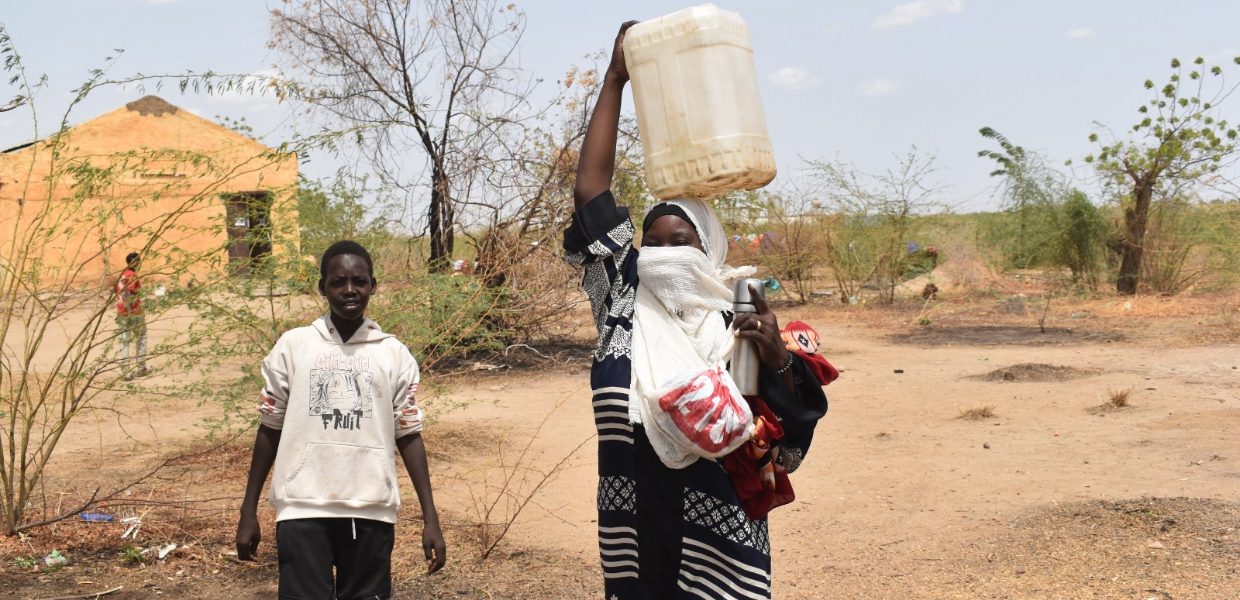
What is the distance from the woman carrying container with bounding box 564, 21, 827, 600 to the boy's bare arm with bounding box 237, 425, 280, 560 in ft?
2.85

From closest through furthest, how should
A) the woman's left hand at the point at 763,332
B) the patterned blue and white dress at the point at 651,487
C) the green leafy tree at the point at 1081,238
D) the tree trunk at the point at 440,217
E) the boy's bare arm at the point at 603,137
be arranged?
the woman's left hand at the point at 763,332 → the patterned blue and white dress at the point at 651,487 → the boy's bare arm at the point at 603,137 → the tree trunk at the point at 440,217 → the green leafy tree at the point at 1081,238

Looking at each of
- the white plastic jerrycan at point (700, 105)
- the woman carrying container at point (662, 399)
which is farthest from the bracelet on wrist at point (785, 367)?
the white plastic jerrycan at point (700, 105)

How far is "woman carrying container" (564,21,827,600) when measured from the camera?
2318 mm

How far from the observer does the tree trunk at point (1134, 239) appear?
57.7ft

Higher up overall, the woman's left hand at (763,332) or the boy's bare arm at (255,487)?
the woman's left hand at (763,332)

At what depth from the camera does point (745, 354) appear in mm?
2371

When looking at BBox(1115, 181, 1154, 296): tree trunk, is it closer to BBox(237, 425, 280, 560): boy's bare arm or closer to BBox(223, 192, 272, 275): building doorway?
BBox(223, 192, 272, 275): building doorway

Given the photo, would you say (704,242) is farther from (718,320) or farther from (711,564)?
(711,564)

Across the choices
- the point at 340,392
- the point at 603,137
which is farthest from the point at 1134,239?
the point at 340,392

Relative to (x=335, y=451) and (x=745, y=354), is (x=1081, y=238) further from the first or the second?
(x=335, y=451)

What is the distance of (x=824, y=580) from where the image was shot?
4539 mm

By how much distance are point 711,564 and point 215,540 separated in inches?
124

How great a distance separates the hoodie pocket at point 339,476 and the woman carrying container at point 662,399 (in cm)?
60

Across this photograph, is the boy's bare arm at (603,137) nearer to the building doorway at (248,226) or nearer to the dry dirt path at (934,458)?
the dry dirt path at (934,458)
